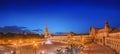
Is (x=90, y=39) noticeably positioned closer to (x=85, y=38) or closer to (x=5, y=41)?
(x=85, y=38)

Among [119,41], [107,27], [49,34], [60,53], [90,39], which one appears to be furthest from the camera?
[49,34]

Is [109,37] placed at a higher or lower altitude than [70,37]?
higher

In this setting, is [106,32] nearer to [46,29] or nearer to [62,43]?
[62,43]

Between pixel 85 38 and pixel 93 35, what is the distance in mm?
11945

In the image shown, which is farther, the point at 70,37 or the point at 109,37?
the point at 70,37

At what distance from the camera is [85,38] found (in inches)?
4820

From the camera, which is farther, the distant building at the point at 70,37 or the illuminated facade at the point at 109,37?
the distant building at the point at 70,37

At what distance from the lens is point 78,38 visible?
427 feet

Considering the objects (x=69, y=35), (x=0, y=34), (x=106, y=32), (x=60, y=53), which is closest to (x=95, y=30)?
(x=69, y=35)

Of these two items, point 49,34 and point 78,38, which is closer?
point 78,38

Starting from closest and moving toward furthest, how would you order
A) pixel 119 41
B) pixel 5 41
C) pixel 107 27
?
pixel 119 41 < pixel 5 41 < pixel 107 27

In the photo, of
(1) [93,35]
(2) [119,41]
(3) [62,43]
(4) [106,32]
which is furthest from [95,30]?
(2) [119,41]

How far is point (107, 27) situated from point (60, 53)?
149 feet

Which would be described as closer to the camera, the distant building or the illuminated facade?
the illuminated facade
